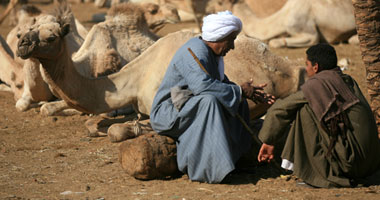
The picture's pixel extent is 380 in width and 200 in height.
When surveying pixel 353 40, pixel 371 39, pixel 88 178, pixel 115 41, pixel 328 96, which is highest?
pixel 371 39

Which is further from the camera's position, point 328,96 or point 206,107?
point 206,107

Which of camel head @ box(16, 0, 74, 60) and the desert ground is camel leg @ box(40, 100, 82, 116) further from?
camel head @ box(16, 0, 74, 60)

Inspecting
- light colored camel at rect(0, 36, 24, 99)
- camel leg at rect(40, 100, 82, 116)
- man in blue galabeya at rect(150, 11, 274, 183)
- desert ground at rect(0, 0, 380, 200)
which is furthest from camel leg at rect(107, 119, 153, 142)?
light colored camel at rect(0, 36, 24, 99)

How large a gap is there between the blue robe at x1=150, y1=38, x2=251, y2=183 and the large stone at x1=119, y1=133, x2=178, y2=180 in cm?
10

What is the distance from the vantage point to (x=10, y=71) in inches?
374

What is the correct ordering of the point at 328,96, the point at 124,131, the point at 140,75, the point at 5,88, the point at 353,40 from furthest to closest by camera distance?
the point at 353,40 → the point at 5,88 → the point at 140,75 → the point at 124,131 → the point at 328,96

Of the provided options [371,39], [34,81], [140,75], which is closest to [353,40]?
[140,75]

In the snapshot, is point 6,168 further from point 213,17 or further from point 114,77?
point 213,17

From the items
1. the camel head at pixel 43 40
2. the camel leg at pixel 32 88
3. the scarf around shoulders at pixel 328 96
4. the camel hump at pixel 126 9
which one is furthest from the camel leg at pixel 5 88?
the scarf around shoulders at pixel 328 96

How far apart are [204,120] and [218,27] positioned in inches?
29.2

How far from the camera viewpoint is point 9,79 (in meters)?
9.55

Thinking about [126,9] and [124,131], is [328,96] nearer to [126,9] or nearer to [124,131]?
[124,131]

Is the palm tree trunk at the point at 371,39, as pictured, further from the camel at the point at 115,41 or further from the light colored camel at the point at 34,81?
the light colored camel at the point at 34,81

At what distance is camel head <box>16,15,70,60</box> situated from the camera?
21.0ft
